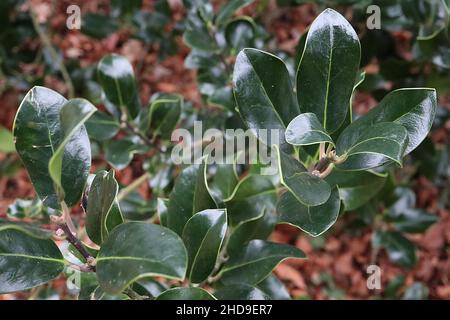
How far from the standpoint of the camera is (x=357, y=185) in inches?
43.2

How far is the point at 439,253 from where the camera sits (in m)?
1.78

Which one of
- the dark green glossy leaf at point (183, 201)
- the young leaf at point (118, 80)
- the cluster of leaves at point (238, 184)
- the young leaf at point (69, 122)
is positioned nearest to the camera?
the young leaf at point (69, 122)

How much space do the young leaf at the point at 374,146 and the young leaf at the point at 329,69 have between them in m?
0.05

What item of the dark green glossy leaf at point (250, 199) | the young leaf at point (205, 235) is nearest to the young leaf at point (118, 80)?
the dark green glossy leaf at point (250, 199)

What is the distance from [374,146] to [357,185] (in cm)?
42

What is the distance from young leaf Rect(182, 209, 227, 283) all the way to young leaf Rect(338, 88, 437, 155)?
24 cm

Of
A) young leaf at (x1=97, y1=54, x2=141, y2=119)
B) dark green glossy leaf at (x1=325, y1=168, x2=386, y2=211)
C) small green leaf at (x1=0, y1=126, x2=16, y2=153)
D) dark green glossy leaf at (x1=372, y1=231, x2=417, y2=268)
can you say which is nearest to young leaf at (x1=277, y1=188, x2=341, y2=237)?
dark green glossy leaf at (x1=325, y1=168, x2=386, y2=211)

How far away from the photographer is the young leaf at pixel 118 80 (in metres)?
1.16

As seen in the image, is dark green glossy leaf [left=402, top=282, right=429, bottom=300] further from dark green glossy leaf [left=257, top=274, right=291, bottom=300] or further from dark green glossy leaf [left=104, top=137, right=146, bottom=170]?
dark green glossy leaf [left=104, top=137, right=146, bottom=170]

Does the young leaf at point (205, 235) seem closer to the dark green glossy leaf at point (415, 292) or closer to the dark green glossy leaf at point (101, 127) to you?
the dark green glossy leaf at point (101, 127)

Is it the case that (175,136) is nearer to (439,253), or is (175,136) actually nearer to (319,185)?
(319,185)

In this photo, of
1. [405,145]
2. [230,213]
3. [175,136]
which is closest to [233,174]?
[230,213]

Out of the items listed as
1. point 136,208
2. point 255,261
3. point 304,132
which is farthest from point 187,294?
point 136,208

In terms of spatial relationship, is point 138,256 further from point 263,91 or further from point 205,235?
point 263,91
